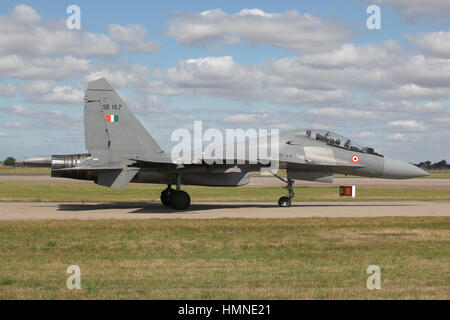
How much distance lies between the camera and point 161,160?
1872cm

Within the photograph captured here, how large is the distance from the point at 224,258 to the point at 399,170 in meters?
14.0

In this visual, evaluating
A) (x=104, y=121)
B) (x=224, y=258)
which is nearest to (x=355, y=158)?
(x=104, y=121)

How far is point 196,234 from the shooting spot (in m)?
12.9

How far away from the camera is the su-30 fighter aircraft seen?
1936cm

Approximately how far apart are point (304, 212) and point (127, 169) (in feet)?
22.2

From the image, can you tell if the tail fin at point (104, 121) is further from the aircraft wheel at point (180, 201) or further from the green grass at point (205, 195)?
the green grass at point (205, 195)

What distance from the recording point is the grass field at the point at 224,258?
7246 mm

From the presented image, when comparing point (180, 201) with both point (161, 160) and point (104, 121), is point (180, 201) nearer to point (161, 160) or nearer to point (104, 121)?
point (161, 160)

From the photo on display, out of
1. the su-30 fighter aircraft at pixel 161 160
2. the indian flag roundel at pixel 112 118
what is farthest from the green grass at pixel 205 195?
the indian flag roundel at pixel 112 118

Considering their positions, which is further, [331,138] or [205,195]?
[205,195]
